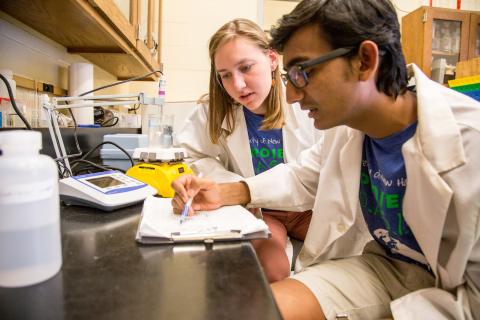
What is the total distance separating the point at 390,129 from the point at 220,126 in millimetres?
789

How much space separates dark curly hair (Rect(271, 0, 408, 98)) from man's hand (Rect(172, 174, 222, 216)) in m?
0.42

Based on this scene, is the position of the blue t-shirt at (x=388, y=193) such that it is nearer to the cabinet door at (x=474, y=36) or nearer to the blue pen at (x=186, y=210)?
the blue pen at (x=186, y=210)

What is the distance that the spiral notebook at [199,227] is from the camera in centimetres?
59

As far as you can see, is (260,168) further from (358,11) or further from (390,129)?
(358,11)

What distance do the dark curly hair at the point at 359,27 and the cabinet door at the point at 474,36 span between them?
3513 mm

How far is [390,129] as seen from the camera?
2.68ft

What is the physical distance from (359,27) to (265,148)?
771 mm

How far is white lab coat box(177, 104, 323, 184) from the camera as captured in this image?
1.42 metres

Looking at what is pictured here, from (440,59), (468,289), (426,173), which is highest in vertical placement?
(440,59)

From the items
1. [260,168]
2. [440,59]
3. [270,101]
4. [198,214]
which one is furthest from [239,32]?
[440,59]

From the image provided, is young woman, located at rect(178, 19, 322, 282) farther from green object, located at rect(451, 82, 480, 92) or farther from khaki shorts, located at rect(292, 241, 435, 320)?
green object, located at rect(451, 82, 480, 92)

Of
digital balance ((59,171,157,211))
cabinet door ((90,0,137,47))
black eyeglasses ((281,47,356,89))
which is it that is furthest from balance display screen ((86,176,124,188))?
cabinet door ((90,0,137,47))

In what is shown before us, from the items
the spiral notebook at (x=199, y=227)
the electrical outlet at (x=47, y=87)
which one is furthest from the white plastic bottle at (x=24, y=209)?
the electrical outlet at (x=47, y=87)

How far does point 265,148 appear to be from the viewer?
4.75 ft
